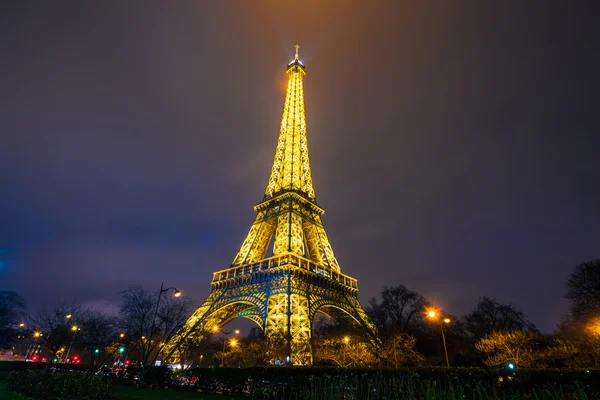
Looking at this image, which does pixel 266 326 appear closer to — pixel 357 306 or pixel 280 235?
pixel 280 235

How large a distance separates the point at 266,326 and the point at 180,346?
1029 centimetres

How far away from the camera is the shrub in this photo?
40.4 ft

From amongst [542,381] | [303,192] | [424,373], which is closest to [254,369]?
[424,373]

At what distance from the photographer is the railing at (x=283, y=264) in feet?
104

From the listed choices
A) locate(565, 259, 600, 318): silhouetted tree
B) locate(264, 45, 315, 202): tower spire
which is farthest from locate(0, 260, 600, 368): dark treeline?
locate(264, 45, 315, 202): tower spire

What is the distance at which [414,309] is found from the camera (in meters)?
41.2

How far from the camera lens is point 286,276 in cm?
3014

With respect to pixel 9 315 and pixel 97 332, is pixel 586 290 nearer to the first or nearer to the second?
pixel 97 332

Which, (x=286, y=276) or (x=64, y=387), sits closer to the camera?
Answer: (x=64, y=387)

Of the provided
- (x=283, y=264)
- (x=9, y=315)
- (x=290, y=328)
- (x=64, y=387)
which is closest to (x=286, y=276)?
(x=283, y=264)

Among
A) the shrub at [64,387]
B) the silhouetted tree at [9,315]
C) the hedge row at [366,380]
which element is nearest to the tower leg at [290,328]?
the hedge row at [366,380]

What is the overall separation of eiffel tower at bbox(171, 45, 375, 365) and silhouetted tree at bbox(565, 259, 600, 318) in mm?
18813

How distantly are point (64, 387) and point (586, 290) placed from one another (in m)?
38.0

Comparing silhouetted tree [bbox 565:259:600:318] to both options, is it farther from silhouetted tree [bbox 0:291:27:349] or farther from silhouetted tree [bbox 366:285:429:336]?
silhouetted tree [bbox 0:291:27:349]
